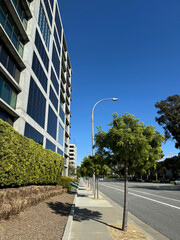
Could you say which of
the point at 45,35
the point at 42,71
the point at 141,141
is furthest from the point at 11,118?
the point at 45,35

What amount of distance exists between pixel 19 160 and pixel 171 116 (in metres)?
32.5

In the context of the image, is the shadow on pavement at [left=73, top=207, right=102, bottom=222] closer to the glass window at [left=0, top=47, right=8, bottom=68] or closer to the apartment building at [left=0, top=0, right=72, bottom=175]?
the apartment building at [left=0, top=0, right=72, bottom=175]

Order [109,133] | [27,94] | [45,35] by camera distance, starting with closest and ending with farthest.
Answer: [109,133], [27,94], [45,35]

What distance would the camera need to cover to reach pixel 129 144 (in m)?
5.97

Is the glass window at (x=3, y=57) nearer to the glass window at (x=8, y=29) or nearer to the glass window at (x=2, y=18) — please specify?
the glass window at (x=8, y=29)

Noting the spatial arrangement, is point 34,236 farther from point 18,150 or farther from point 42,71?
point 42,71

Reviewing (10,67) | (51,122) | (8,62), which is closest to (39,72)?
(10,67)

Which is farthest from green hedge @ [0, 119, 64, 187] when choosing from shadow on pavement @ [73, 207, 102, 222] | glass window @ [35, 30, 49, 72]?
glass window @ [35, 30, 49, 72]

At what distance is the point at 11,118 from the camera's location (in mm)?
14445

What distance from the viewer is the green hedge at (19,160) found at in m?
7.29

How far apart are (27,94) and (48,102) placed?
7.88 meters

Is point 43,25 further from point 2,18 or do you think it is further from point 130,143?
point 130,143

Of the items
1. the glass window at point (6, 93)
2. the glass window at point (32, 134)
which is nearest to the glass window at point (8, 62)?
the glass window at point (6, 93)

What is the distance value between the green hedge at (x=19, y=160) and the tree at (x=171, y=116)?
2864cm
